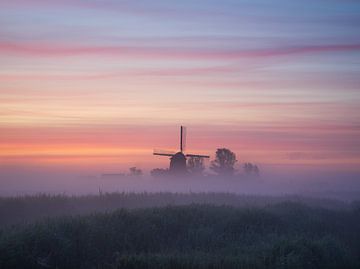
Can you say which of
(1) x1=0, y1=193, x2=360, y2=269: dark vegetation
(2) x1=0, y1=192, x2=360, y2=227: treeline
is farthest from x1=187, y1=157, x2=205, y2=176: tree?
(1) x1=0, y1=193, x2=360, y2=269: dark vegetation

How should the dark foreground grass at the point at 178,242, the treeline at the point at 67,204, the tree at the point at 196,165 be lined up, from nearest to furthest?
the dark foreground grass at the point at 178,242, the treeline at the point at 67,204, the tree at the point at 196,165

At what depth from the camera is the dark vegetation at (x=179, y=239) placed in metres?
17.4

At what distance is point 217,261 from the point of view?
17.4 m

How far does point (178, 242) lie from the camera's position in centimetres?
2130

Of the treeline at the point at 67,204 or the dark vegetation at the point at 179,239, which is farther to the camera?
the treeline at the point at 67,204

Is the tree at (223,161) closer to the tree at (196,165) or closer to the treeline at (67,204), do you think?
the tree at (196,165)

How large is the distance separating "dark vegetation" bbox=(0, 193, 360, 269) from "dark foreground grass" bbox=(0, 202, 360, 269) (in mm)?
34

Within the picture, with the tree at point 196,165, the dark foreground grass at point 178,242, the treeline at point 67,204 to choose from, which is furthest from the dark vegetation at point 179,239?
the tree at point 196,165

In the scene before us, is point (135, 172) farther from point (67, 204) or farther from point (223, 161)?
point (67, 204)

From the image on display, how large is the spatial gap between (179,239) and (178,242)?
40 cm

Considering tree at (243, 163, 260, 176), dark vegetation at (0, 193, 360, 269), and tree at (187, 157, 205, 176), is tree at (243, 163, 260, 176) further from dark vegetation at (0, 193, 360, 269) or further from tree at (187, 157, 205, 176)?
dark vegetation at (0, 193, 360, 269)

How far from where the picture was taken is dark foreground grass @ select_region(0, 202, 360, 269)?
17.3 metres

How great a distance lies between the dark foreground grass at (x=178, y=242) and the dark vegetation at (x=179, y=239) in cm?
3

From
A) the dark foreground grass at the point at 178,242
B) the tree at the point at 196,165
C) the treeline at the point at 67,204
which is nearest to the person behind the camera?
the dark foreground grass at the point at 178,242
